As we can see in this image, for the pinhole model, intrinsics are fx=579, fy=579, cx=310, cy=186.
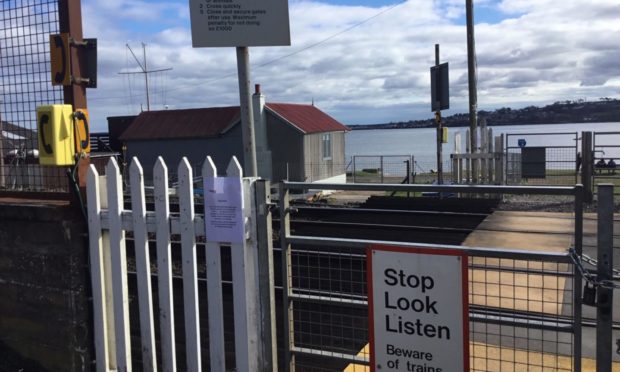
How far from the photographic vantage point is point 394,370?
357 centimetres

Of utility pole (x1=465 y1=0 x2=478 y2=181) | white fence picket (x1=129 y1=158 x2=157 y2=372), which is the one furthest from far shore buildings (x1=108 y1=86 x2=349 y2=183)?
white fence picket (x1=129 y1=158 x2=157 y2=372)

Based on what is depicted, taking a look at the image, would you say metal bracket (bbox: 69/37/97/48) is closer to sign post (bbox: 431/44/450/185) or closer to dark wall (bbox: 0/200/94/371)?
dark wall (bbox: 0/200/94/371)

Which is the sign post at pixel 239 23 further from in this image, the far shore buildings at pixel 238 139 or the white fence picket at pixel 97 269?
the far shore buildings at pixel 238 139

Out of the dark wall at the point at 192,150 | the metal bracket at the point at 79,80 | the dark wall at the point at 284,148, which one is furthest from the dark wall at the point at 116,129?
the metal bracket at the point at 79,80

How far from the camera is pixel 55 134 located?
437cm

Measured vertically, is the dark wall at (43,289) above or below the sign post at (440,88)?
below

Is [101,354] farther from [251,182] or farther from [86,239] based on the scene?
[251,182]

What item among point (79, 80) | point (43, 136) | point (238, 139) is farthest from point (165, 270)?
point (238, 139)

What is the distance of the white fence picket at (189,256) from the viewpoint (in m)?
4.01

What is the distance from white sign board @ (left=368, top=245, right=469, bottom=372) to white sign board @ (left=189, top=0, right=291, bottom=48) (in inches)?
64.2

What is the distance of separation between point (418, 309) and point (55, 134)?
295 cm

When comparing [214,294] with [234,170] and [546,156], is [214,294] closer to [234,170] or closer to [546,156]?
[234,170]

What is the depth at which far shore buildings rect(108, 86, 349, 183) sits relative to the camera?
1197 inches

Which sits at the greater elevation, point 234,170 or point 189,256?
point 234,170
